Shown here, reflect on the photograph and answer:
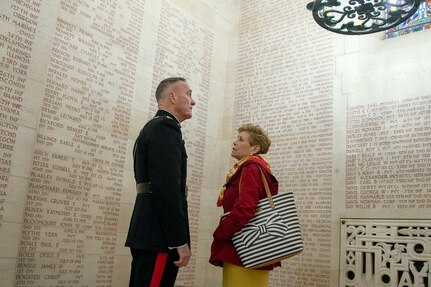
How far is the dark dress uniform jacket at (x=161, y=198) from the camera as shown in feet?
7.68

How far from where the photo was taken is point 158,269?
234 centimetres

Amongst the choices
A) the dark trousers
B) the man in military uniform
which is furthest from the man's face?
the dark trousers

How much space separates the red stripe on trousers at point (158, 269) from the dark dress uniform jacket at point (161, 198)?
0.13ft

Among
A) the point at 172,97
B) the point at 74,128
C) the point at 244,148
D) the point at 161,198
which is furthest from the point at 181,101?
the point at 74,128

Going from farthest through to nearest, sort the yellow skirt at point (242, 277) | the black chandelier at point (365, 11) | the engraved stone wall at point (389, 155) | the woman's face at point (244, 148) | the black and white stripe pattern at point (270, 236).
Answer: the engraved stone wall at point (389, 155) < the woman's face at point (244, 148) < the black chandelier at point (365, 11) < the yellow skirt at point (242, 277) < the black and white stripe pattern at point (270, 236)

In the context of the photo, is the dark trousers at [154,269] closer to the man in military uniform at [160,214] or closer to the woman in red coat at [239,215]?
the man in military uniform at [160,214]

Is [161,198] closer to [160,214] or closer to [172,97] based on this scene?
[160,214]

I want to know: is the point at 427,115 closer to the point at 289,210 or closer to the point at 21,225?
the point at 289,210

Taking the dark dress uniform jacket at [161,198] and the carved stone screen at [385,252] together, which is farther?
the carved stone screen at [385,252]

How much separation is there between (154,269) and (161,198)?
1.29 feet

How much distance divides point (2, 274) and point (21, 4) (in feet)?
6.48

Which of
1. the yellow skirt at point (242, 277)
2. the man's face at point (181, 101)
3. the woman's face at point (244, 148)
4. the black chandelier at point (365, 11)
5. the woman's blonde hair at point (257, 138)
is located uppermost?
the black chandelier at point (365, 11)

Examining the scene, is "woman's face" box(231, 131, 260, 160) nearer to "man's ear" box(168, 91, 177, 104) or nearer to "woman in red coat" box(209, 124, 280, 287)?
"woman in red coat" box(209, 124, 280, 287)

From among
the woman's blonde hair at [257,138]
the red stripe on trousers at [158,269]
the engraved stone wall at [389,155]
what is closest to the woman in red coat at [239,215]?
the woman's blonde hair at [257,138]
